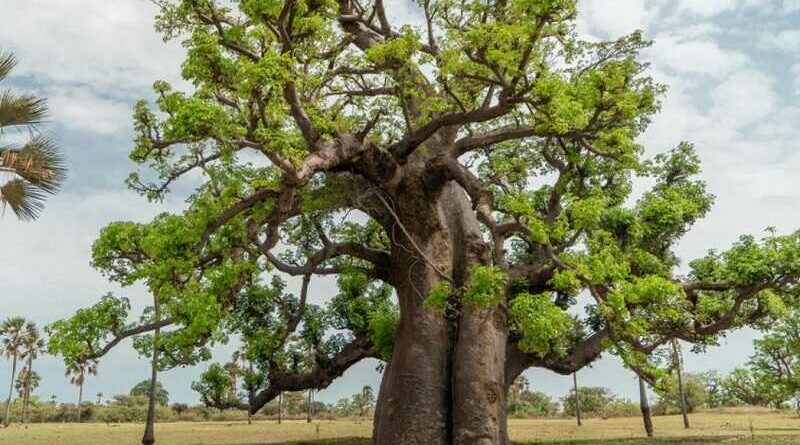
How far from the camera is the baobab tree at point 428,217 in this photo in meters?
8.02

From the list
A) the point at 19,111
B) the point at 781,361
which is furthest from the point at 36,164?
the point at 781,361

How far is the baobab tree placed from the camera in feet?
26.3

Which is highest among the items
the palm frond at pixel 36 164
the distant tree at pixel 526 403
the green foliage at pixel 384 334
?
the palm frond at pixel 36 164

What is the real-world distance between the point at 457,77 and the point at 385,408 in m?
5.40

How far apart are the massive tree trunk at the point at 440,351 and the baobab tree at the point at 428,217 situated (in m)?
0.03

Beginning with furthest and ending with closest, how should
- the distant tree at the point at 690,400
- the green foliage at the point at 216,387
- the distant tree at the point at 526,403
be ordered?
the distant tree at the point at 526,403 → the distant tree at the point at 690,400 → the green foliage at the point at 216,387

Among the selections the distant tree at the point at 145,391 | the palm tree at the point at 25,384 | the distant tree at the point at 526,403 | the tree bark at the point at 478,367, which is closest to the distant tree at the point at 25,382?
the palm tree at the point at 25,384

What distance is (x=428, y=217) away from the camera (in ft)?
36.5

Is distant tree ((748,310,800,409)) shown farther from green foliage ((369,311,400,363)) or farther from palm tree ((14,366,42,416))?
palm tree ((14,366,42,416))

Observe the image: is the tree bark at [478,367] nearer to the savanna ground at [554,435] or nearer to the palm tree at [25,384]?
the savanna ground at [554,435]

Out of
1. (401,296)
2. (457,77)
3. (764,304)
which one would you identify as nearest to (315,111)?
(457,77)

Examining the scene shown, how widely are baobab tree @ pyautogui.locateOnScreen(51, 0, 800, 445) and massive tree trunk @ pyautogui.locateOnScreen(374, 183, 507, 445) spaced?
0.03 m

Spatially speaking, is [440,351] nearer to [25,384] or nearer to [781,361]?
[781,361]

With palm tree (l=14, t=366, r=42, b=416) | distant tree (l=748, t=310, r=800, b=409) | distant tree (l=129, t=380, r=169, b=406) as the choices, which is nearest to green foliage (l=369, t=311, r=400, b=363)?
distant tree (l=748, t=310, r=800, b=409)
